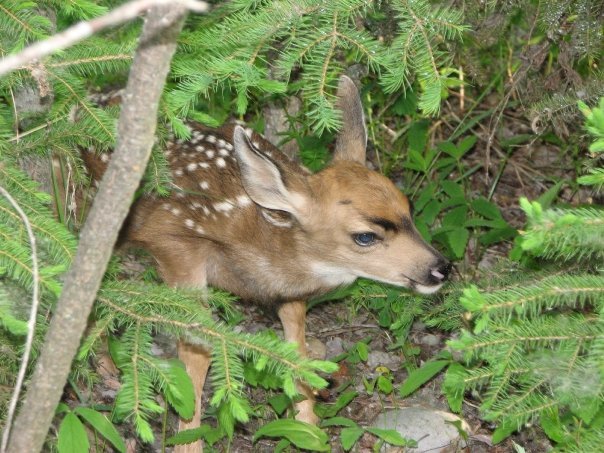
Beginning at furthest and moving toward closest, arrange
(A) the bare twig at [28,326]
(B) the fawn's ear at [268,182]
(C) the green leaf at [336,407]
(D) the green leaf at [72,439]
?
1. (C) the green leaf at [336,407]
2. (B) the fawn's ear at [268,182]
3. (D) the green leaf at [72,439]
4. (A) the bare twig at [28,326]

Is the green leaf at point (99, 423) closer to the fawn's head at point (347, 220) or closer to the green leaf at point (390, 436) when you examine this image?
the green leaf at point (390, 436)

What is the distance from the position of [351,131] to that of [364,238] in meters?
0.62

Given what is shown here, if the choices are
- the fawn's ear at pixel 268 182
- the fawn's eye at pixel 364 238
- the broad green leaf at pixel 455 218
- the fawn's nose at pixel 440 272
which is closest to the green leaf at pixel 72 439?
the fawn's ear at pixel 268 182

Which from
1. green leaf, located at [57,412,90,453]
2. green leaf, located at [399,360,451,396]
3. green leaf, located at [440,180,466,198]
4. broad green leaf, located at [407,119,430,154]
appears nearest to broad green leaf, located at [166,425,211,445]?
green leaf, located at [57,412,90,453]

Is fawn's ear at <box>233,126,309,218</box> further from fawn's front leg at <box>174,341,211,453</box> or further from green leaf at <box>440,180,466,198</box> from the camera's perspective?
green leaf at <box>440,180,466,198</box>

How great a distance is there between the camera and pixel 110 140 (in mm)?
3365

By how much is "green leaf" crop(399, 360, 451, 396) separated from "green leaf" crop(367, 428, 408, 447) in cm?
28

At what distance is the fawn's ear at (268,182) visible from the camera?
419 cm

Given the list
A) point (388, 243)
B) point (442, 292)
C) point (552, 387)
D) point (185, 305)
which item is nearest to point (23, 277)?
point (185, 305)

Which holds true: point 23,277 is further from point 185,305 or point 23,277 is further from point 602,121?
point 602,121

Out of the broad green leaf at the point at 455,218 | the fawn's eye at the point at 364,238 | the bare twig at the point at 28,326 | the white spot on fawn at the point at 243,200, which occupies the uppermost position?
the bare twig at the point at 28,326

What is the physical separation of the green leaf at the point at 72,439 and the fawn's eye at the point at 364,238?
1632mm

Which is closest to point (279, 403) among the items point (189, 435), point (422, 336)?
point (189, 435)

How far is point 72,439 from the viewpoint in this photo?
3.38 m
